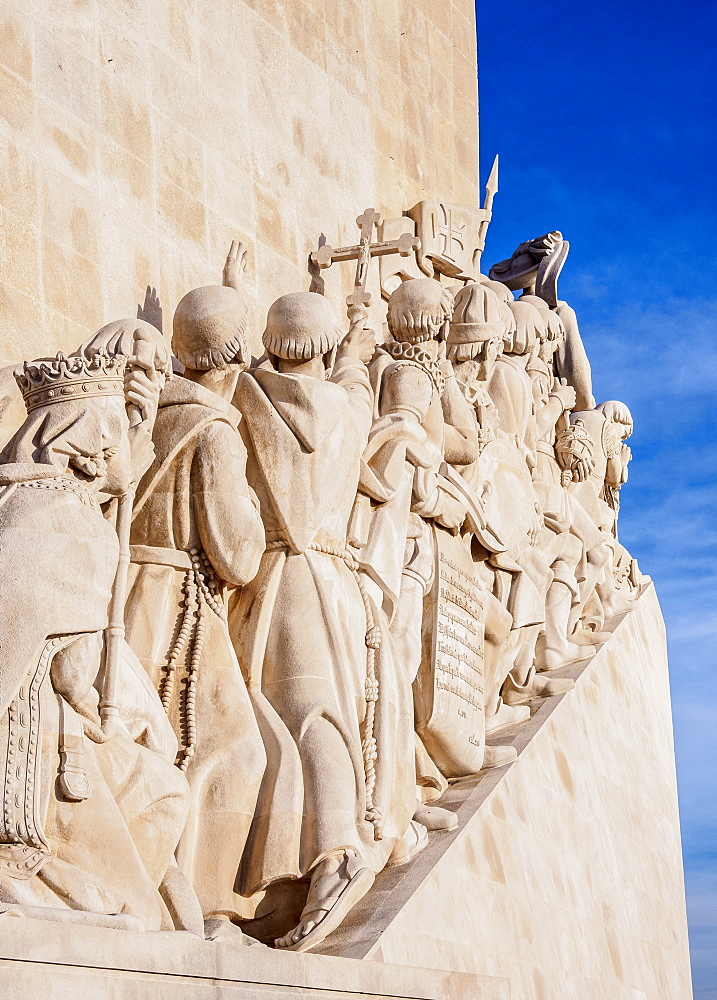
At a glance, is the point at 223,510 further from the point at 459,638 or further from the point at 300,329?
the point at 459,638

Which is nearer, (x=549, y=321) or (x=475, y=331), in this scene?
(x=475, y=331)

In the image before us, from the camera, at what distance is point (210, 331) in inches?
215

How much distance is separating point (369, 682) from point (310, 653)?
14.0 inches

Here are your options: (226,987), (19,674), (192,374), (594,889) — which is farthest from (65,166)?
(594,889)

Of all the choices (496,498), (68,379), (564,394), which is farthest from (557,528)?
(68,379)

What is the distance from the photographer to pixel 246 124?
7.71 metres

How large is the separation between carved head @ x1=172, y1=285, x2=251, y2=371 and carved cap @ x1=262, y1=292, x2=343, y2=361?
283 mm

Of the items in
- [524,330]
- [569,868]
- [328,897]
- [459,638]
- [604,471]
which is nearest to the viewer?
[328,897]

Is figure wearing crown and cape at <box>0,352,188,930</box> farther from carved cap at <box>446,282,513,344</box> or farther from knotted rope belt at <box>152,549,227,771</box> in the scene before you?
carved cap at <box>446,282,513,344</box>

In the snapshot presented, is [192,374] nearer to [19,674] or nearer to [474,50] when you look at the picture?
[19,674]

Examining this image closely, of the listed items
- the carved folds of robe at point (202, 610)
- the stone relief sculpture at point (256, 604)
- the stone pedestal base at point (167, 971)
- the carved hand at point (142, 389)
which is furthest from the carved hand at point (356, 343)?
the stone pedestal base at point (167, 971)

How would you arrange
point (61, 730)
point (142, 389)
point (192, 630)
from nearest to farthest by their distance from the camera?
1. point (61, 730)
2. point (142, 389)
3. point (192, 630)

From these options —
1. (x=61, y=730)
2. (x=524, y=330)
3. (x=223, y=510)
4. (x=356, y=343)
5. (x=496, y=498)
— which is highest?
(x=524, y=330)

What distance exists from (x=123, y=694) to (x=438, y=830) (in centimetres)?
200
